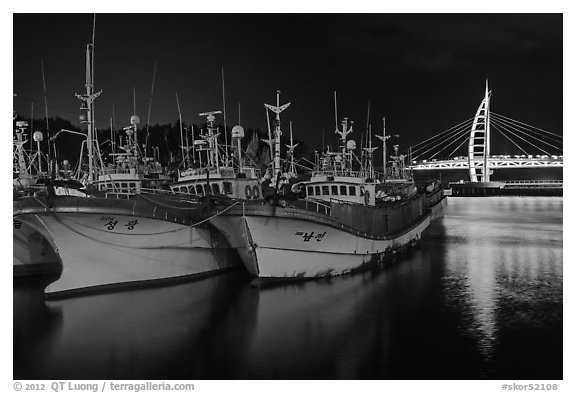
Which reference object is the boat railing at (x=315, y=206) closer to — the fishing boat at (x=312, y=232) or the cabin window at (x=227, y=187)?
the fishing boat at (x=312, y=232)

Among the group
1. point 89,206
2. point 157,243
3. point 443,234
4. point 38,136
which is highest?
point 38,136

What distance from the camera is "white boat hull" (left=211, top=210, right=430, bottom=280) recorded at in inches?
625

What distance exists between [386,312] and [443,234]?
22.6 m

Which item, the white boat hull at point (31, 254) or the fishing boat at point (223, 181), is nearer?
the white boat hull at point (31, 254)

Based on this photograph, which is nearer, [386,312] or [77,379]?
[77,379]

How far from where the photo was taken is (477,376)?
10.6m

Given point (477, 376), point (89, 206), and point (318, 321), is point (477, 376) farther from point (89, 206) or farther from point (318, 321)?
point (89, 206)

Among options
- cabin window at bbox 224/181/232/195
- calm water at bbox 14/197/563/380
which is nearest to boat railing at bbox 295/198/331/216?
calm water at bbox 14/197/563/380

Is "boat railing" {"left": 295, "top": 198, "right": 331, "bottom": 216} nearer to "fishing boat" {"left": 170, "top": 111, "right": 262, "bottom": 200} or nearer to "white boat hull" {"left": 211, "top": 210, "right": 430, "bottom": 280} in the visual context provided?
"white boat hull" {"left": 211, "top": 210, "right": 430, "bottom": 280}

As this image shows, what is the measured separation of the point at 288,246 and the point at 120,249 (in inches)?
188

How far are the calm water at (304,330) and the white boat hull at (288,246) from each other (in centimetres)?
53

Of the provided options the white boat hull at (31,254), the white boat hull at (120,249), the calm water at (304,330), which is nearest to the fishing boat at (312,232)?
the calm water at (304,330)

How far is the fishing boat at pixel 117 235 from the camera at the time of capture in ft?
49.8

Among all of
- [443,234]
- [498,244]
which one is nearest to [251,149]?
[443,234]
